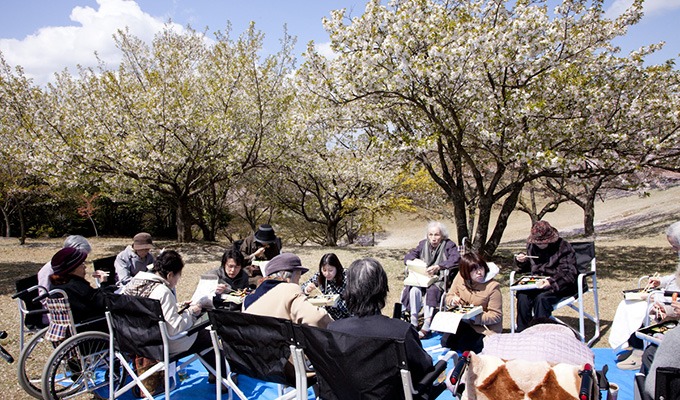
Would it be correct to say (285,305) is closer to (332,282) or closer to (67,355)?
(332,282)

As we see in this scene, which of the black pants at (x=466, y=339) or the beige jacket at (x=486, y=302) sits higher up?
the beige jacket at (x=486, y=302)

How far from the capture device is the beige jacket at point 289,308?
10.4ft

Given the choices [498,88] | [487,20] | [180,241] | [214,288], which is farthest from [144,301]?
[180,241]

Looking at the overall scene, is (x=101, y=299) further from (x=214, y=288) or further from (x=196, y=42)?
(x=196, y=42)

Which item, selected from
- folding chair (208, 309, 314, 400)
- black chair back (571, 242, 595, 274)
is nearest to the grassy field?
black chair back (571, 242, 595, 274)

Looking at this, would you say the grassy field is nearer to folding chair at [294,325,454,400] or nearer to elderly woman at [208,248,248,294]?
Answer: elderly woman at [208,248,248,294]

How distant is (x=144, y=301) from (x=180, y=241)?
1289cm

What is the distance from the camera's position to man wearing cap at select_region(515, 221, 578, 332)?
194 inches

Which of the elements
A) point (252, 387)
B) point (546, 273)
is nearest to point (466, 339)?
point (546, 273)

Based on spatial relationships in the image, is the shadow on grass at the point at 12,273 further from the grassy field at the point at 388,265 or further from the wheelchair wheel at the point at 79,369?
the wheelchair wheel at the point at 79,369

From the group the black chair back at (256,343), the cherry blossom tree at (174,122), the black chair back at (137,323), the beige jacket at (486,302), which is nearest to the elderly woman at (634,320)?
the beige jacket at (486,302)

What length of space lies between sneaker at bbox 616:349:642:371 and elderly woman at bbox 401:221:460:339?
191cm

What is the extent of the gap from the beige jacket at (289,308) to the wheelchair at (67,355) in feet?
4.75

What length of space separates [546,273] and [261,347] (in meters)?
3.58
